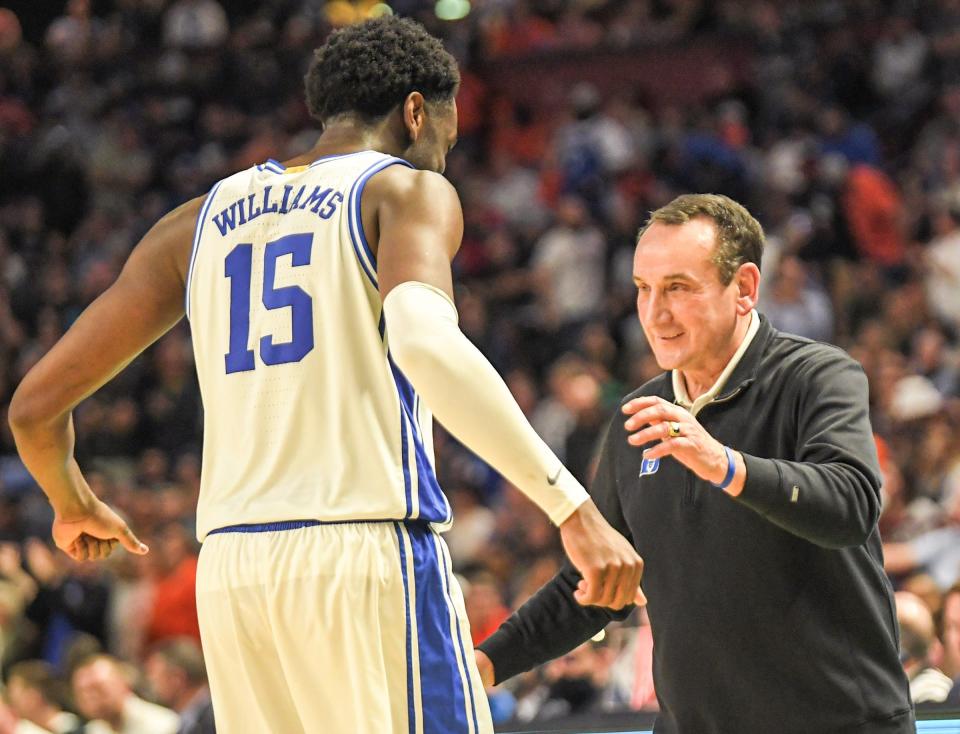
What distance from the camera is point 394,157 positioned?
3.00 metres

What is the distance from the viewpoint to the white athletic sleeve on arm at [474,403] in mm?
2576

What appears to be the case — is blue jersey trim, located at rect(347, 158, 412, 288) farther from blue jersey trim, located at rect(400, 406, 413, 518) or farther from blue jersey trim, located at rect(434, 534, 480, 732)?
blue jersey trim, located at rect(434, 534, 480, 732)

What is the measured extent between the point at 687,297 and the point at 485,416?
99 cm

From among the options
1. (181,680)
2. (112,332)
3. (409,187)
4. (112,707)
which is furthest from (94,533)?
(181,680)

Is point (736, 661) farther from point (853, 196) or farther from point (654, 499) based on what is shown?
point (853, 196)

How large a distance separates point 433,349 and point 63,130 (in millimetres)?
12666

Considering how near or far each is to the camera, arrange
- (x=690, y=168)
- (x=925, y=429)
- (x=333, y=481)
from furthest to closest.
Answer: (x=690, y=168) < (x=925, y=429) < (x=333, y=481)

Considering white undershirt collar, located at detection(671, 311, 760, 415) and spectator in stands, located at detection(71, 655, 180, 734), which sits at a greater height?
white undershirt collar, located at detection(671, 311, 760, 415)

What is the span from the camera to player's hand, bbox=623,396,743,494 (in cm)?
274

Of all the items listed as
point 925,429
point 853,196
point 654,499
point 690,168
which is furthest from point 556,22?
point 654,499

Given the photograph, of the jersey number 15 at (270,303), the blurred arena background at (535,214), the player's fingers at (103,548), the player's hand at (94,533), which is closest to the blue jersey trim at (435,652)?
the jersey number 15 at (270,303)

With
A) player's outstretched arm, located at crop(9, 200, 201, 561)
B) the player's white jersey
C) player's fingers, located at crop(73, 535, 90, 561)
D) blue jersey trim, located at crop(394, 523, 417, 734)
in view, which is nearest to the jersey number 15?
the player's white jersey

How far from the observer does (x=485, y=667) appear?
341cm

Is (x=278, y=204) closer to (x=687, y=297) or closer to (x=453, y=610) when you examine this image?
(x=453, y=610)
